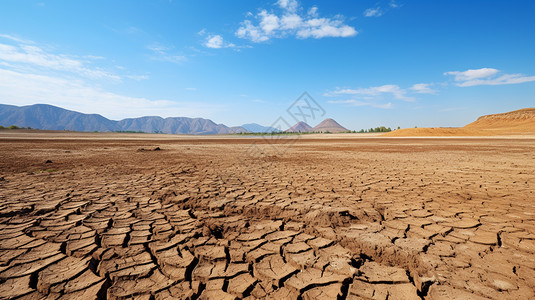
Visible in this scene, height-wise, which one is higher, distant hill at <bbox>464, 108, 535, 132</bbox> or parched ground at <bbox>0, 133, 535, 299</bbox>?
distant hill at <bbox>464, 108, 535, 132</bbox>

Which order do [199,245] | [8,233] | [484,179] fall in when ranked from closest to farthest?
[199,245], [8,233], [484,179]

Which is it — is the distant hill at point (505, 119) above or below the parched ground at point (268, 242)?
above

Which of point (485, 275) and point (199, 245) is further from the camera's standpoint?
point (199, 245)

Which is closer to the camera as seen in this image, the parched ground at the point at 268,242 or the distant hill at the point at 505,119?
the parched ground at the point at 268,242

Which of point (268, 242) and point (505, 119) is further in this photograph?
point (505, 119)

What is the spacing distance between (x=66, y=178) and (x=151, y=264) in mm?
4336

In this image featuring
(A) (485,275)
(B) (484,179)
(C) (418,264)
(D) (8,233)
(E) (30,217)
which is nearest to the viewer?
(A) (485,275)

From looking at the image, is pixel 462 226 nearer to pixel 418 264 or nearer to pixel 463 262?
pixel 463 262

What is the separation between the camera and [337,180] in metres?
4.49

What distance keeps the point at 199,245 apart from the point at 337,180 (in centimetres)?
322

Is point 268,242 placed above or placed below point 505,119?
below

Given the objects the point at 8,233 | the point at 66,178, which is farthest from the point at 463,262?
the point at 66,178

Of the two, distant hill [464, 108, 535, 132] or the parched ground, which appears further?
distant hill [464, 108, 535, 132]

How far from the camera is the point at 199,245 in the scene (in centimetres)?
199
